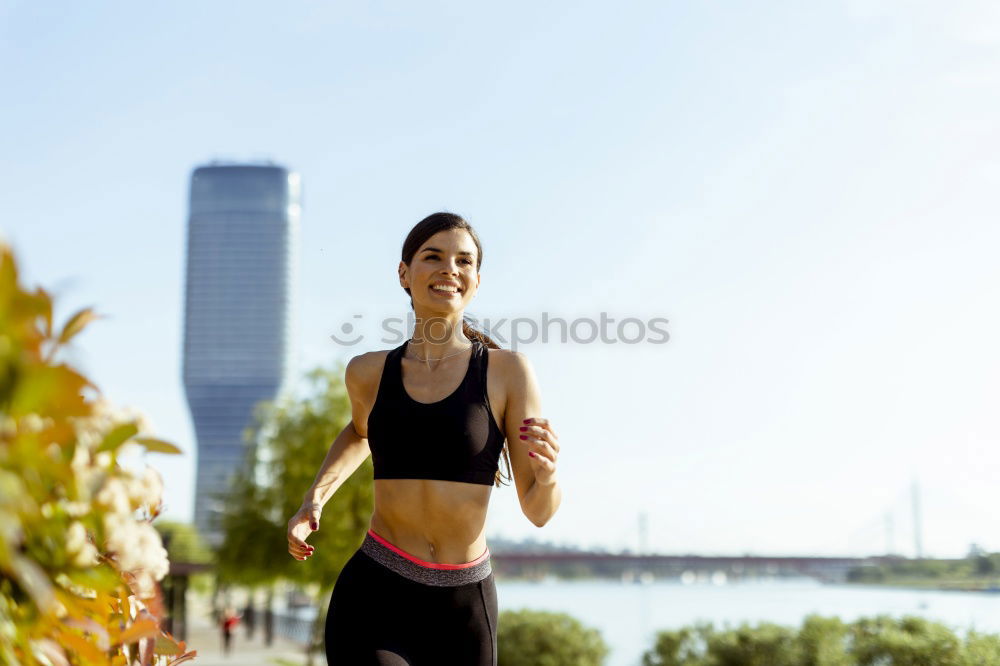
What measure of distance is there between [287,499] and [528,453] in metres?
19.5

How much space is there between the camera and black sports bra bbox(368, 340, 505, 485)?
9.45 feet

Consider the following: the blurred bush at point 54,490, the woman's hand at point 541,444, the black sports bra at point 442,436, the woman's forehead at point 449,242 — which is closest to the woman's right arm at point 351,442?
the black sports bra at point 442,436

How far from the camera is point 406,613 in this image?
111 inches

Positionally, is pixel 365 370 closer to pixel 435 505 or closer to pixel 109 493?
pixel 435 505

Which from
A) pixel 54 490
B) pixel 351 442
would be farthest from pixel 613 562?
pixel 54 490

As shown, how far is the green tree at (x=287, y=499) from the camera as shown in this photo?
67.6 feet

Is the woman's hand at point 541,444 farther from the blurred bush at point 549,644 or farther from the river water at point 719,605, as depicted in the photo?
the blurred bush at point 549,644

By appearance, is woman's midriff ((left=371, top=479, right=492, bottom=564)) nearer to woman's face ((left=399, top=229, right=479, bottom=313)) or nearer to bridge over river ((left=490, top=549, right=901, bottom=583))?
woman's face ((left=399, top=229, right=479, bottom=313))

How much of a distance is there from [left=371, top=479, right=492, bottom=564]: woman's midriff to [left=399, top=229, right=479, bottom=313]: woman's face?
0.58m

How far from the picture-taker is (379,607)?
2.82m

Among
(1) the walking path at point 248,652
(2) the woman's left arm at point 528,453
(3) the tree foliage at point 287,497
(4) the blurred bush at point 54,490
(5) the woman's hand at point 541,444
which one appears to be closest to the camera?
(4) the blurred bush at point 54,490

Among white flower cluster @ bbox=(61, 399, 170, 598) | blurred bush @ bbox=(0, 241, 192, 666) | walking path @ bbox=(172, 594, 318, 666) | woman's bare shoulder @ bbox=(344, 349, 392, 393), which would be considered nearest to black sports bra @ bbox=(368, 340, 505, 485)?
woman's bare shoulder @ bbox=(344, 349, 392, 393)

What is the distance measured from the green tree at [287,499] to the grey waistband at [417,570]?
698 inches

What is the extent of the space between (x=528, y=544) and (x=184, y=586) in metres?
21.0
